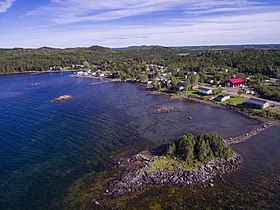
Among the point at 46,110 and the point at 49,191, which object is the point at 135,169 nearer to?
the point at 49,191

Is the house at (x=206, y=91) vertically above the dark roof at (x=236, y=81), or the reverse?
the dark roof at (x=236, y=81)

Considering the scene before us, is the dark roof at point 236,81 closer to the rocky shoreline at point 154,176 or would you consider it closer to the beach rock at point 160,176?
the rocky shoreline at point 154,176

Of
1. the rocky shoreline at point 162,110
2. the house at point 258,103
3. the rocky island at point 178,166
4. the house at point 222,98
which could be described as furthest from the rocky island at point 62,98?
the house at point 258,103

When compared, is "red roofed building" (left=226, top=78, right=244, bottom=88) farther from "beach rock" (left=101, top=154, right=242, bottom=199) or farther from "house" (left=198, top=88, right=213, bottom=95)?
"beach rock" (left=101, top=154, right=242, bottom=199)

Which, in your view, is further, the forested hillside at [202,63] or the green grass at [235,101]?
the forested hillside at [202,63]

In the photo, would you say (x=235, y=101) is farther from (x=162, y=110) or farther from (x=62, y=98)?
(x=62, y=98)

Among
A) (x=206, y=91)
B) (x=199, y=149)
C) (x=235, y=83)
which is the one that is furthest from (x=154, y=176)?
(x=235, y=83)

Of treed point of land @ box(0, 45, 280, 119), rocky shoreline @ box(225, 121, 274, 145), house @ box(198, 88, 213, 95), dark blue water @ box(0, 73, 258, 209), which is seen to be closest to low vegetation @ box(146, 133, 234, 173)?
rocky shoreline @ box(225, 121, 274, 145)

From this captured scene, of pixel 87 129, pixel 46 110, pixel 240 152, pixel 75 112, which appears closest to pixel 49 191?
pixel 87 129
